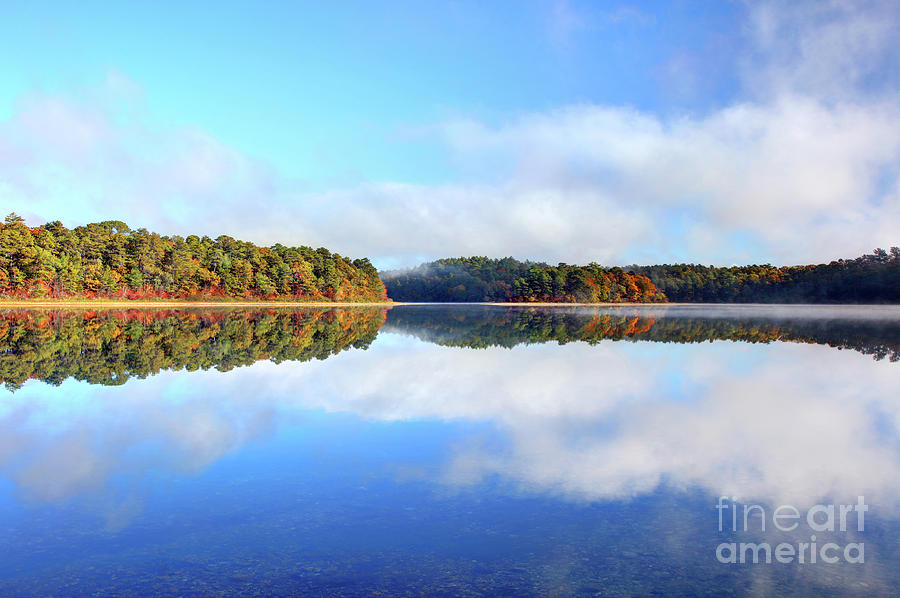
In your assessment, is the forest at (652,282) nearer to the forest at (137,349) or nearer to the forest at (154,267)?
the forest at (154,267)

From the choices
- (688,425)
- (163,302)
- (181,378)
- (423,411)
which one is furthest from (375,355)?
(163,302)

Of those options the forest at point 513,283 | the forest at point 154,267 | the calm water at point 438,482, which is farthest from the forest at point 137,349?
the forest at point 513,283

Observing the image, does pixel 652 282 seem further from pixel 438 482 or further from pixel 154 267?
pixel 438 482

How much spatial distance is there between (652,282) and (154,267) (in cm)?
11488

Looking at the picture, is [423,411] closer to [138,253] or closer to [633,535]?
[633,535]

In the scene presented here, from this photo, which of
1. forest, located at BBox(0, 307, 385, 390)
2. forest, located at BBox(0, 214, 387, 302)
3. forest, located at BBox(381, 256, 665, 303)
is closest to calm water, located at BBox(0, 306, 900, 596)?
forest, located at BBox(0, 307, 385, 390)

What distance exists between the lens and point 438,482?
20.9ft

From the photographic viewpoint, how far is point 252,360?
1644 cm

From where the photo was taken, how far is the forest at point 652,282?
385 ft

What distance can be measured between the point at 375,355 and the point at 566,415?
31.7 feet

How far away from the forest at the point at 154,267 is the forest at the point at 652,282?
46.1 meters

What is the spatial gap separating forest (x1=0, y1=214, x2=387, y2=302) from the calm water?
52.6m

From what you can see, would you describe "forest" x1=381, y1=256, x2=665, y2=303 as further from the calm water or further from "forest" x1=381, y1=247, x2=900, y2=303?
the calm water

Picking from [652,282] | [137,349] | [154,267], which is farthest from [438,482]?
[652,282]
